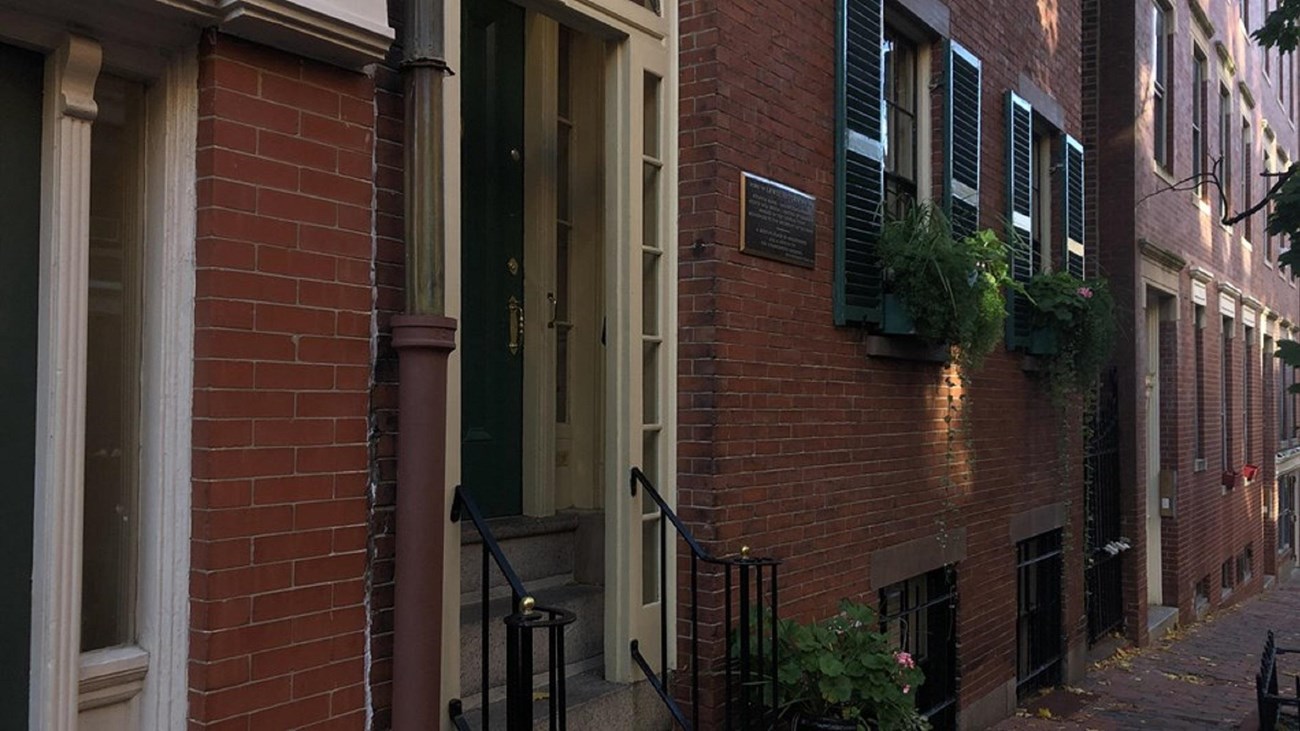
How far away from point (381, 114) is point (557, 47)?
85.4 inches

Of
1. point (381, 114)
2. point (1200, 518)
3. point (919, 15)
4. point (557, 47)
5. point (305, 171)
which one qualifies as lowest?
point (1200, 518)

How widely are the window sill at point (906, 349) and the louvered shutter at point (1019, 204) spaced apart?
139cm

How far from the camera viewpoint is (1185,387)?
1359cm

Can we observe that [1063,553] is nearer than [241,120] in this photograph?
No

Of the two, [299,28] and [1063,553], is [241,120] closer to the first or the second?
[299,28]

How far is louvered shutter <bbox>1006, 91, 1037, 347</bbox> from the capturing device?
321 inches

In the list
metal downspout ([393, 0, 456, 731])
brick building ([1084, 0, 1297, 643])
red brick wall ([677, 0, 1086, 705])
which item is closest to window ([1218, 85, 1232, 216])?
brick building ([1084, 0, 1297, 643])

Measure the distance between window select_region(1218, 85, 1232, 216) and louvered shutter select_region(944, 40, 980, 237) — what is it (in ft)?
35.1

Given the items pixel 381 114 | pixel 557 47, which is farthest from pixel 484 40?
pixel 381 114

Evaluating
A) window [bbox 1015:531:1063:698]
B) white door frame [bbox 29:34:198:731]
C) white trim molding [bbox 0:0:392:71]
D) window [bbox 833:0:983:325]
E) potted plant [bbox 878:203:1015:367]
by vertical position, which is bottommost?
window [bbox 1015:531:1063:698]

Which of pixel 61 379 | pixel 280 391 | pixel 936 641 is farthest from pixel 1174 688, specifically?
pixel 61 379

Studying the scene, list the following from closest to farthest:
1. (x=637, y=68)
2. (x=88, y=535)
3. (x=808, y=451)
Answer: (x=88, y=535) → (x=637, y=68) → (x=808, y=451)

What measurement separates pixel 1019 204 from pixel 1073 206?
150cm

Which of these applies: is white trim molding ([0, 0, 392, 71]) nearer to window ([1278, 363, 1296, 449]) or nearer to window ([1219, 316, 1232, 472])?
window ([1219, 316, 1232, 472])
